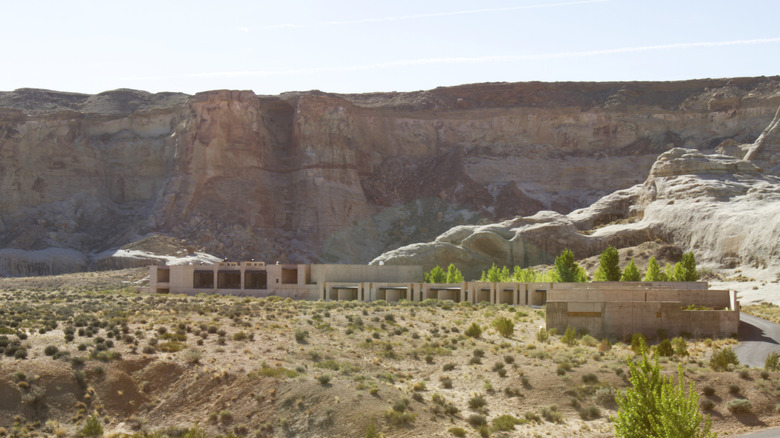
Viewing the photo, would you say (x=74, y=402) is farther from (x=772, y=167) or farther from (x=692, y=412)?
(x=772, y=167)

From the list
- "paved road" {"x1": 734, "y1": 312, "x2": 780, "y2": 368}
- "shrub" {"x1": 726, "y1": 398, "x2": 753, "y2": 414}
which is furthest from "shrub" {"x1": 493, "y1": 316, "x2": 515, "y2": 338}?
"shrub" {"x1": 726, "y1": 398, "x2": 753, "y2": 414}

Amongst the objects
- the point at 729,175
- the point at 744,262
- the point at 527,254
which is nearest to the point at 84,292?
the point at 527,254

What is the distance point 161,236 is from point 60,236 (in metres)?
11.8

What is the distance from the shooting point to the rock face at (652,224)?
2657 inches

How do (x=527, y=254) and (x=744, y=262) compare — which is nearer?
(x=744, y=262)

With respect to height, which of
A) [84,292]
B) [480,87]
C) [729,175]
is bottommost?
[84,292]

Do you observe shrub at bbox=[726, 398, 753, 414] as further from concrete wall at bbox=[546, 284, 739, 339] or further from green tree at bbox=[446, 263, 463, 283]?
green tree at bbox=[446, 263, 463, 283]

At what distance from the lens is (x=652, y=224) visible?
7294 centimetres

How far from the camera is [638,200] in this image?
8050cm

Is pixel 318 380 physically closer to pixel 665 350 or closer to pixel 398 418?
pixel 398 418

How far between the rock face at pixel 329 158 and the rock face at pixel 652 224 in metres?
17.4

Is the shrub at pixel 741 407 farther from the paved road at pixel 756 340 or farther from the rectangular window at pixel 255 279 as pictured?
the rectangular window at pixel 255 279

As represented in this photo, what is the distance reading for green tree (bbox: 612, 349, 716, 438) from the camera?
62.7 ft

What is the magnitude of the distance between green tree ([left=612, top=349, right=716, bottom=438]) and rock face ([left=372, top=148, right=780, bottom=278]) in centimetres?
4722
